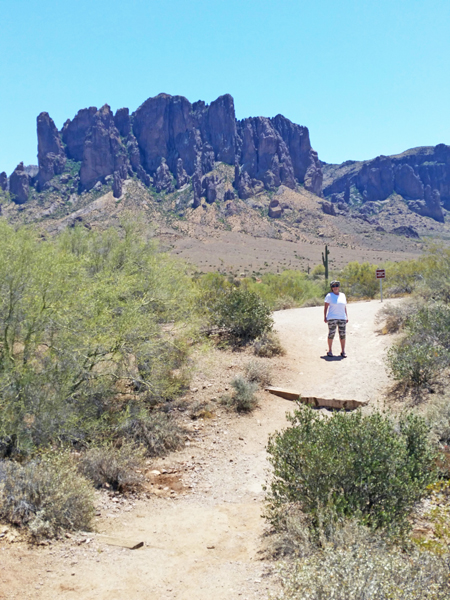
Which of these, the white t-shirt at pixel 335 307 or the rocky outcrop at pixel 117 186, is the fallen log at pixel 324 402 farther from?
the rocky outcrop at pixel 117 186

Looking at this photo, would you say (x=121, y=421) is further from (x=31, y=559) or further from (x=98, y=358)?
(x=31, y=559)

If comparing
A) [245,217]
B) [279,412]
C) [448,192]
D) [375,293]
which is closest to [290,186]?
[245,217]

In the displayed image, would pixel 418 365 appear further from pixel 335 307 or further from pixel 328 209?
pixel 328 209

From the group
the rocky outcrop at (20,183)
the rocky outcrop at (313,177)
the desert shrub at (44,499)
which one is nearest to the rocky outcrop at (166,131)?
the rocky outcrop at (20,183)

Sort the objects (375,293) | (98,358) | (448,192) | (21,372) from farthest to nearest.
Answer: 1. (448,192)
2. (375,293)
3. (98,358)
4. (21,372)

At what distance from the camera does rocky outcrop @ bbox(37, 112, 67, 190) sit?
137750 millimetres

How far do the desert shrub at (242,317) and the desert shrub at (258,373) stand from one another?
1.82 m

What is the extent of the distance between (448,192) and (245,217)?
407ft

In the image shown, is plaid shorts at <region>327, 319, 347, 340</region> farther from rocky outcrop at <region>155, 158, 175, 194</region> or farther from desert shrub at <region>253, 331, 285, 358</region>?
rocky outcrop at <region>155, 158, 175, 194</region>

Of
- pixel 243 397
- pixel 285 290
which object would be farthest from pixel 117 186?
pixel 243 397

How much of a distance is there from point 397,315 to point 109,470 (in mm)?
9120

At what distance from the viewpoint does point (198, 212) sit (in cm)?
10675

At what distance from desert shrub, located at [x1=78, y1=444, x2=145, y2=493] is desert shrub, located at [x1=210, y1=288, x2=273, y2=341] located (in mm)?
6091

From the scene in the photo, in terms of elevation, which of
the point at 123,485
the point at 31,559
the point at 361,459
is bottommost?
the point at 123,485
